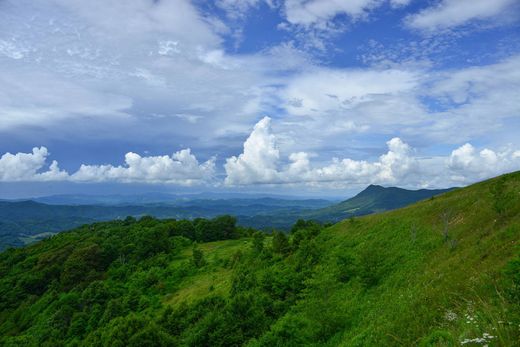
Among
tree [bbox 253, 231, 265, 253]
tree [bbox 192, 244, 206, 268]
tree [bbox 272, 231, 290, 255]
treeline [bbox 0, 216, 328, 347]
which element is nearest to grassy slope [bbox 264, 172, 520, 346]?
treeline [bbox 0, 216, 328, 347]

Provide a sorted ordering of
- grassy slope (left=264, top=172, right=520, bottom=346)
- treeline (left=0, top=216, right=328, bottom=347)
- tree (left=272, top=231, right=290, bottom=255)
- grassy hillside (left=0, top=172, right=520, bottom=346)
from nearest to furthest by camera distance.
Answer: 1. grassy slope (left=264, top=172, right=520, bottom=346)
2. grassy hillside (left=0, top=172, right=520, bottom=346)
3. treeline (left=0, top=216, right=328, bottom=347)
4. tree (left=272, top=231, right=290, bottom=255)

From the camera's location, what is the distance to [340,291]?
3644 centimetres

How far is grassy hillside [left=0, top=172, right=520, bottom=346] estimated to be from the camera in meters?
18.5

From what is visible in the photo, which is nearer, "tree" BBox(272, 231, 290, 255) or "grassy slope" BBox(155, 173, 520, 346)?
"grassy slope" BBox(155, 173, 520, 346)

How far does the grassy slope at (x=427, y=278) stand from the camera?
17680 mm

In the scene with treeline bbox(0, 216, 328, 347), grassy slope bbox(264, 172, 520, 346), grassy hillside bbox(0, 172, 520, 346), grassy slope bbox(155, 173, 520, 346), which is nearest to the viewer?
grassy slope bbox(155, 173, 520, 346)

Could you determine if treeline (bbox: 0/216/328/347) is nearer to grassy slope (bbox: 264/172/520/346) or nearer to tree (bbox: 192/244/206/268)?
tree (bbox: 192/244/206/268)

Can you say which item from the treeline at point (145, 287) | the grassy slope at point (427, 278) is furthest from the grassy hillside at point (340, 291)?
the treeline at point (145, 287)

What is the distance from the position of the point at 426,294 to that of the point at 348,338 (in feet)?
22.2

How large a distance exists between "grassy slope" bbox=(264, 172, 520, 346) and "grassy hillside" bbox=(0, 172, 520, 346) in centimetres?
13

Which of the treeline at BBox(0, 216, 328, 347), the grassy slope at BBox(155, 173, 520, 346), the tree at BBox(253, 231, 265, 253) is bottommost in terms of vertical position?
the treeline at BBox(0, 216, 328, 347)

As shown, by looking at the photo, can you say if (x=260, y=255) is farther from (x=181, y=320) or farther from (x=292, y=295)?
(x=292, y=295)

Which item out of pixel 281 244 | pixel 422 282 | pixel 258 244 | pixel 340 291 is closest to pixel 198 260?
pixel 258 244

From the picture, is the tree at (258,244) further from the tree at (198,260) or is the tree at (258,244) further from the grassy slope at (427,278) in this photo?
the grassy slope at (427,278)
